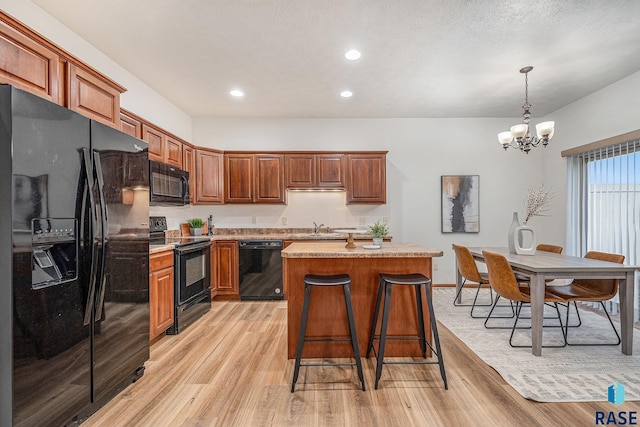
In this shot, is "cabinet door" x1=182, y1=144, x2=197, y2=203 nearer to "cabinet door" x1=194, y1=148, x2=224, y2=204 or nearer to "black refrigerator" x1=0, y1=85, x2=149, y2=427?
"cabinet door" x1=194, y1=148, x2=224, y2=204

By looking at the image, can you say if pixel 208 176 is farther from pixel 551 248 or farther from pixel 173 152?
pixel 551 248

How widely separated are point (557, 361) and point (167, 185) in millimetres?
4202

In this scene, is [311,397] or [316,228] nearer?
[311,397]

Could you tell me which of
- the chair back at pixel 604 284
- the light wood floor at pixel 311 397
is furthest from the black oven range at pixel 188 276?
the chair back at pixel 604 284

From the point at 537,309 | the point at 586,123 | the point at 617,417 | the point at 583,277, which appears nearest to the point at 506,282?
the point at 537,309

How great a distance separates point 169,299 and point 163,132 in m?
1.96

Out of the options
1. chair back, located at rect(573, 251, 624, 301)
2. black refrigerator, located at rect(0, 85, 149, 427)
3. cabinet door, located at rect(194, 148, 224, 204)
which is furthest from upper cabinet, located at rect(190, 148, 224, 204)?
chair back, located at rect(573, 251, 624, 301)

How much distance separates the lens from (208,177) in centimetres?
464

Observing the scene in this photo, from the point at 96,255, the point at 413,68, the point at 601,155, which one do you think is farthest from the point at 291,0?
the point at 601,155

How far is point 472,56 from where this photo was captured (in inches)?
122

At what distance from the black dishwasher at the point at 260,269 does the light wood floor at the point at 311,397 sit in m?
1.58

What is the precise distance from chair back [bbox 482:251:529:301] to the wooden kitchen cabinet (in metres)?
3.20

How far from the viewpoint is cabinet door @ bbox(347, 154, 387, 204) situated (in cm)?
481

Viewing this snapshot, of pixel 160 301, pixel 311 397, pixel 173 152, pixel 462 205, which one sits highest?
pixel 173 152
